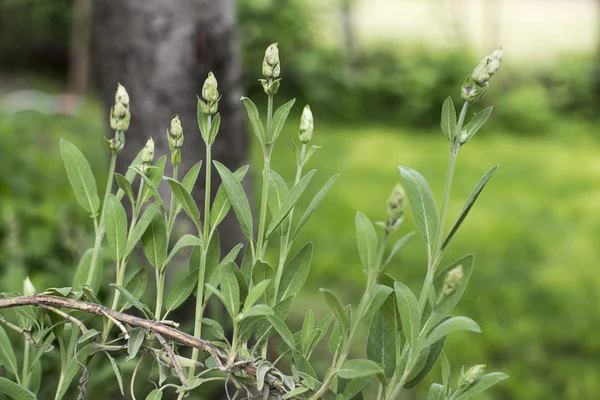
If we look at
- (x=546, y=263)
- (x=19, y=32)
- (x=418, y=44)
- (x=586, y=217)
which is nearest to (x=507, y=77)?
(x=418, y=44)

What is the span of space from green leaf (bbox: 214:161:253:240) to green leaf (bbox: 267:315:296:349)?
0.25 ft

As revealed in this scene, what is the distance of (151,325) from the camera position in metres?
0.49

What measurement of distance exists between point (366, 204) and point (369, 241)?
187 inches

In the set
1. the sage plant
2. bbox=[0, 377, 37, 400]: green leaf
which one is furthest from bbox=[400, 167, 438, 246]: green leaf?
bbox=[0, 377, 37, 400]: green leaf

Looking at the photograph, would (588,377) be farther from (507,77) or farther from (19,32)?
(19,32)

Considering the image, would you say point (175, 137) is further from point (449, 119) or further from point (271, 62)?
point (449, 119)

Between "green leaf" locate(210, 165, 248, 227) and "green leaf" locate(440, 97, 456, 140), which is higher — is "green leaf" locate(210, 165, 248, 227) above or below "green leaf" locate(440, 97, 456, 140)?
below

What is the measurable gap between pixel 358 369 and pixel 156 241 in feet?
0.66

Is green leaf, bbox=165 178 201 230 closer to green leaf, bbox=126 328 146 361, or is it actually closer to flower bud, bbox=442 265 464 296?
green leaf, bbox=126 328 146 361

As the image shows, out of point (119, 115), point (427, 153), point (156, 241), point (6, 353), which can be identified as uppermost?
point (119, 115)

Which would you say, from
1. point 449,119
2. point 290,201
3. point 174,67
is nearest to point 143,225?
point 290,201

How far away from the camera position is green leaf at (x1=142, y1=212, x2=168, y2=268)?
1.83ft

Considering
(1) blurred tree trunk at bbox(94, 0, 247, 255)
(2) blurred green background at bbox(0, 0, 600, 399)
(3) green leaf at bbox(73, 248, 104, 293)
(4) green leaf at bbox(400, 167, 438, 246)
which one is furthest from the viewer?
(2) blurred green background at bbox(0, 0, 600, 399)

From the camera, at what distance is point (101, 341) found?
557mm
